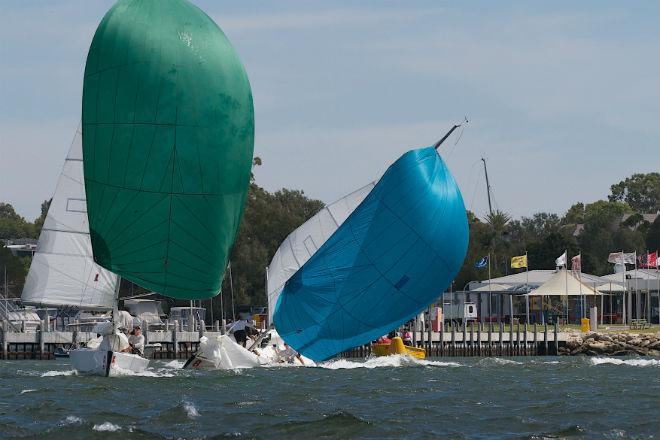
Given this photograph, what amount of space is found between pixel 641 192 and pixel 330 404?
436 ft

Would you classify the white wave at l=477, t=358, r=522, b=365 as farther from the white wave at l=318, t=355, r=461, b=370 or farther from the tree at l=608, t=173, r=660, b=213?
the tree at l=608, t=173, r=660, b=213

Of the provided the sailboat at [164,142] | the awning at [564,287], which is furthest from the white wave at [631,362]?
the sailboat at [164,142]

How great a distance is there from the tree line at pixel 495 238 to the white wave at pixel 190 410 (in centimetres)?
4406

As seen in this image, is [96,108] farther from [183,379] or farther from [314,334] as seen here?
[314,334]

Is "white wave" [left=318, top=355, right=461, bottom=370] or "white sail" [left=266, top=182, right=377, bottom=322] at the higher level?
"white sail" [left=266, top=182, right=377, bottom=322]

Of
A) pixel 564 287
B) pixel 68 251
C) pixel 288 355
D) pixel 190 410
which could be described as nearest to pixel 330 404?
pixel 190 410

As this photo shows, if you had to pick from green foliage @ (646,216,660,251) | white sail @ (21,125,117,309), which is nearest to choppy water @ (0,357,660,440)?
white sail @ (21,125,117,309)

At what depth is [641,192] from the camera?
6093 inches

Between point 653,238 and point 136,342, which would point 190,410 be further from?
point 653,238

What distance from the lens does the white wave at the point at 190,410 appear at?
23391mm

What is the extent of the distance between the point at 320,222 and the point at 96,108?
1592cm

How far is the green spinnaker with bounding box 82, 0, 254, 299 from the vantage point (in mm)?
29672

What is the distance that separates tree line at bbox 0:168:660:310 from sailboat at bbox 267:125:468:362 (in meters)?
32.8

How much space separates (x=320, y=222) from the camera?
4516cm
